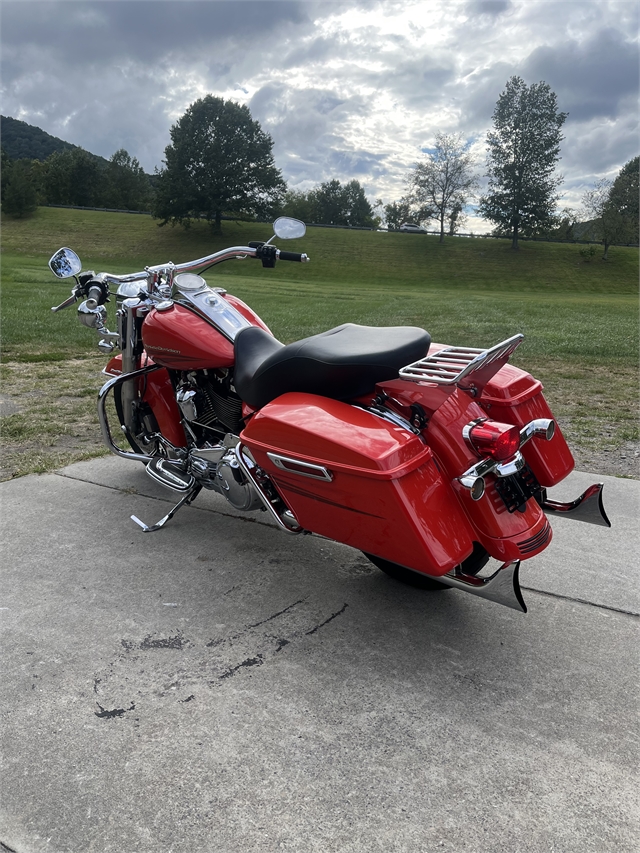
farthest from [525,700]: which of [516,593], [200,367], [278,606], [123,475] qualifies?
[123,475]

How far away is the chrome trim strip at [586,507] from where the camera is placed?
8.84 ft

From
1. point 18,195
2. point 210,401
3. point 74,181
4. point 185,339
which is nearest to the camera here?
point 185,339

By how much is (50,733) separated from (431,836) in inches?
47.2

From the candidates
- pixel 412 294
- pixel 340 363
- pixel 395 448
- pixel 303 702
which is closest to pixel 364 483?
pixel 395 448

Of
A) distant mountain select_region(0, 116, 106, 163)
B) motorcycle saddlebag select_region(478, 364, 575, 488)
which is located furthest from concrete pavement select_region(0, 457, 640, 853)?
distant mountain select_region(0, 116, 106, 163)

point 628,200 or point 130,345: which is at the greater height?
point 628,200

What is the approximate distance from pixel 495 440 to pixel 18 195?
182 feet

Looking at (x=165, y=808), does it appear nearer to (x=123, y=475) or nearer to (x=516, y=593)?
(x=516, y=593)

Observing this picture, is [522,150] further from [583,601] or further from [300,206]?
[583,601]

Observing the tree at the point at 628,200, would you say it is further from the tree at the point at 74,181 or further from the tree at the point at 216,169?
the tree at the point at 74,181

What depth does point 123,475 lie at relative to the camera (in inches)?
170

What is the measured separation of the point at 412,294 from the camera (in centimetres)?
2636

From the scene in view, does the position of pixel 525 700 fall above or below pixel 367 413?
below

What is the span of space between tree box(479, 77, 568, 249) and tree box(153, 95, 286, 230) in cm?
1859
